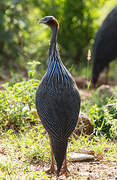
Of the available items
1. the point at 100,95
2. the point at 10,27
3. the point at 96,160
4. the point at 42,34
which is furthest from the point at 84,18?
the point at 96,160

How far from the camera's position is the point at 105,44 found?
6152mm

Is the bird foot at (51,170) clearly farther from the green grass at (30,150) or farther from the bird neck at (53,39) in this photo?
the bird neck at (53,39)

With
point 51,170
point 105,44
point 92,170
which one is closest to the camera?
point 51,170

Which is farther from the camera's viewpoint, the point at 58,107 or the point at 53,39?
the point at 53,39

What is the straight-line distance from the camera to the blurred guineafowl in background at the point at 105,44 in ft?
19.7

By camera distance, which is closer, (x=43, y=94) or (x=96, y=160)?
(x=43, y=94)

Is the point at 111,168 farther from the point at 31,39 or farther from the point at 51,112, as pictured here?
the point at 31,39

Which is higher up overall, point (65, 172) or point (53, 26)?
point (53, 26)

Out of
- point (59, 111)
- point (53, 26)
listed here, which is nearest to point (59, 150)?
point (59, 111)

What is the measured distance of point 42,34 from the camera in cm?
886

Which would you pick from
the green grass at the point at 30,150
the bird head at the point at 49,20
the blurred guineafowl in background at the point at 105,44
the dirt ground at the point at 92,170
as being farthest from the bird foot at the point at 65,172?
the blurred guineafowl in background at the point at 105,44

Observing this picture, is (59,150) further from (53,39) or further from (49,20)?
(49,20)

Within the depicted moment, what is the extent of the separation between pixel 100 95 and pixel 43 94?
2611mm

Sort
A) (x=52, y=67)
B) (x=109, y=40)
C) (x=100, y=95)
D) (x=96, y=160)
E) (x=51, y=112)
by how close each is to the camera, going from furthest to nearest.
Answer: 1. (x=109, y=40)
2. (x=100, y=95)
3. (x=96, y=160)
4. (x=52, y=67)
5. (x=51, y=112)
